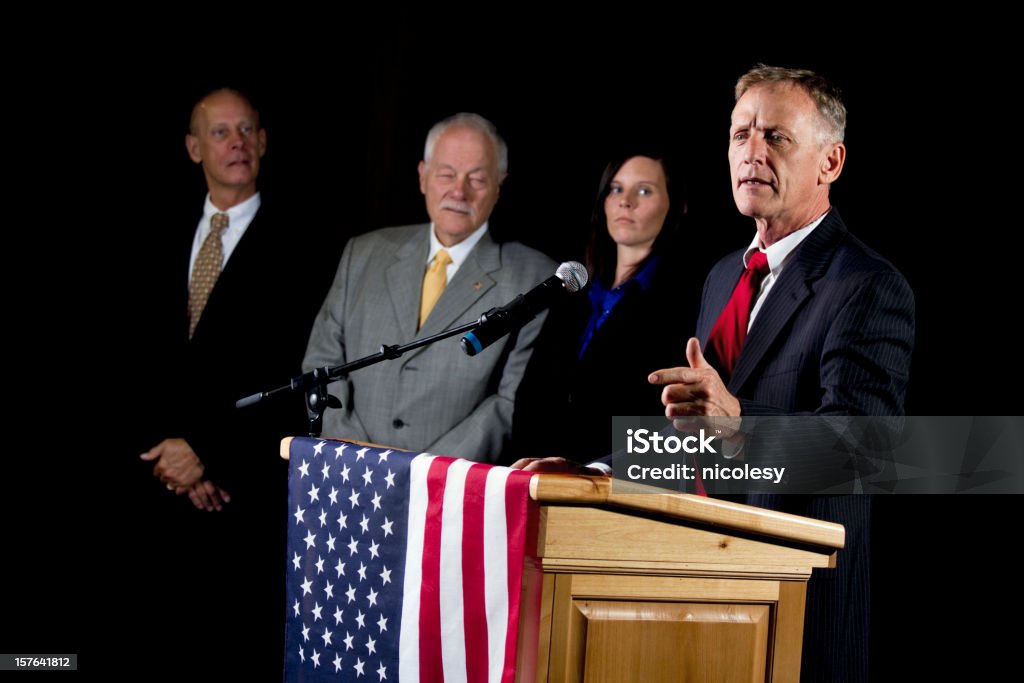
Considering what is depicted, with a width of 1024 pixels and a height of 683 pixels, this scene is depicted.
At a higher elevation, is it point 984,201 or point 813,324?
point 984,201

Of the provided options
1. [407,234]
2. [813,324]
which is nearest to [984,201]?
[813,324]

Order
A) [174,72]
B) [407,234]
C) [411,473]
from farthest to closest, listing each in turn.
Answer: [174,72] → [407,234] → [411,473]

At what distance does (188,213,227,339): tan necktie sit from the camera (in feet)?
11.1

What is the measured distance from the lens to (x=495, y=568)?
1.44 meters

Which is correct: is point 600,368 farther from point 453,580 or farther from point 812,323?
point 453,580

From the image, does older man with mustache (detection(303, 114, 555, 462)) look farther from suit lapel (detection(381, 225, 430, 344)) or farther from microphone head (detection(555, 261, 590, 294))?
microphone head (detection(555, 261, 590, 294))

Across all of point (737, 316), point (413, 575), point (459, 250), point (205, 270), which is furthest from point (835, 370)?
point (205, 270)

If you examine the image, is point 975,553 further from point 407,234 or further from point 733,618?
point 407,234

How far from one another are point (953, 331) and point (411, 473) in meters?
1.36

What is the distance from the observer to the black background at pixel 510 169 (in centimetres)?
221

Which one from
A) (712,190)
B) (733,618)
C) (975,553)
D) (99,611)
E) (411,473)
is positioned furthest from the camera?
(99,611)

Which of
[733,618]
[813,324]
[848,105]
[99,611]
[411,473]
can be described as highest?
[848,105]

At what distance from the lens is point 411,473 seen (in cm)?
160

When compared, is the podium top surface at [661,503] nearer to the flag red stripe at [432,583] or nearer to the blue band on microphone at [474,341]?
the flag red stripe at [432,583]
